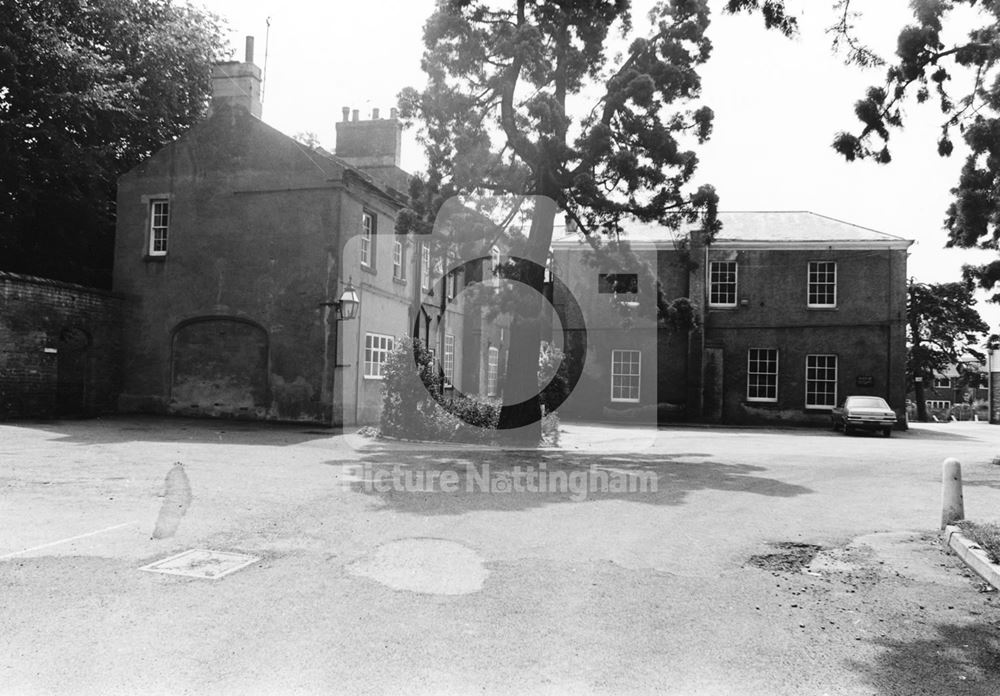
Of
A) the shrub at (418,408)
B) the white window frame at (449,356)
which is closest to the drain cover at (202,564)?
the shrub at (418,408)

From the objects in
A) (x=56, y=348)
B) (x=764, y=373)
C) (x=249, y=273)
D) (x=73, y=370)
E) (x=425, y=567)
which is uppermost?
(x=249, y=273)

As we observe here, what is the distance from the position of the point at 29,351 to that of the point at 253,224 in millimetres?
6163

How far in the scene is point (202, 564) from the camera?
21.2ft

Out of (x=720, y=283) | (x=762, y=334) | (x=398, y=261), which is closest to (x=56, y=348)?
(x=398, y=261)

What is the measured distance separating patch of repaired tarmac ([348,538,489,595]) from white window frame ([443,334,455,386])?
799 inches

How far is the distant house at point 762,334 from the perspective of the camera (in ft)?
99.2

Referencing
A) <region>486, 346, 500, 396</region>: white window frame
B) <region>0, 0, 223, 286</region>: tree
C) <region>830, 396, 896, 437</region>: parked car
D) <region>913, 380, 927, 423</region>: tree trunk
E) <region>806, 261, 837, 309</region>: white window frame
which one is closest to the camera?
<region>0, 0, 223, 286</region>: tree

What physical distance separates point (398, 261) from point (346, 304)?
4807 millimetres

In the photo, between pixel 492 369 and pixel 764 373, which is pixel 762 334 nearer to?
pixel 764 373

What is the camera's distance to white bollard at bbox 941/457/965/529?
29.2ft

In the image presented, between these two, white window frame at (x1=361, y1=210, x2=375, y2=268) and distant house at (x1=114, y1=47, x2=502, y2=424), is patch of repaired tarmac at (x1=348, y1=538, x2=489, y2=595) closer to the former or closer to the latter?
distant house at (x1=114, y1=47, x2=502, y2=424)

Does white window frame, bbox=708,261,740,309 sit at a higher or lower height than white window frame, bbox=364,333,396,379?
higher

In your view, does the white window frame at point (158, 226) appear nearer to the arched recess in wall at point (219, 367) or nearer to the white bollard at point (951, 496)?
the arched recess in wall at point (219, 367)

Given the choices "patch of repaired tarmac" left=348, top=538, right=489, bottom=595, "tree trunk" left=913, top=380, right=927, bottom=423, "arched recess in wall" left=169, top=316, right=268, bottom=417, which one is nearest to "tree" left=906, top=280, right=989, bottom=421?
"tree trunk" left=913, top=380, right=927, bottom=423
